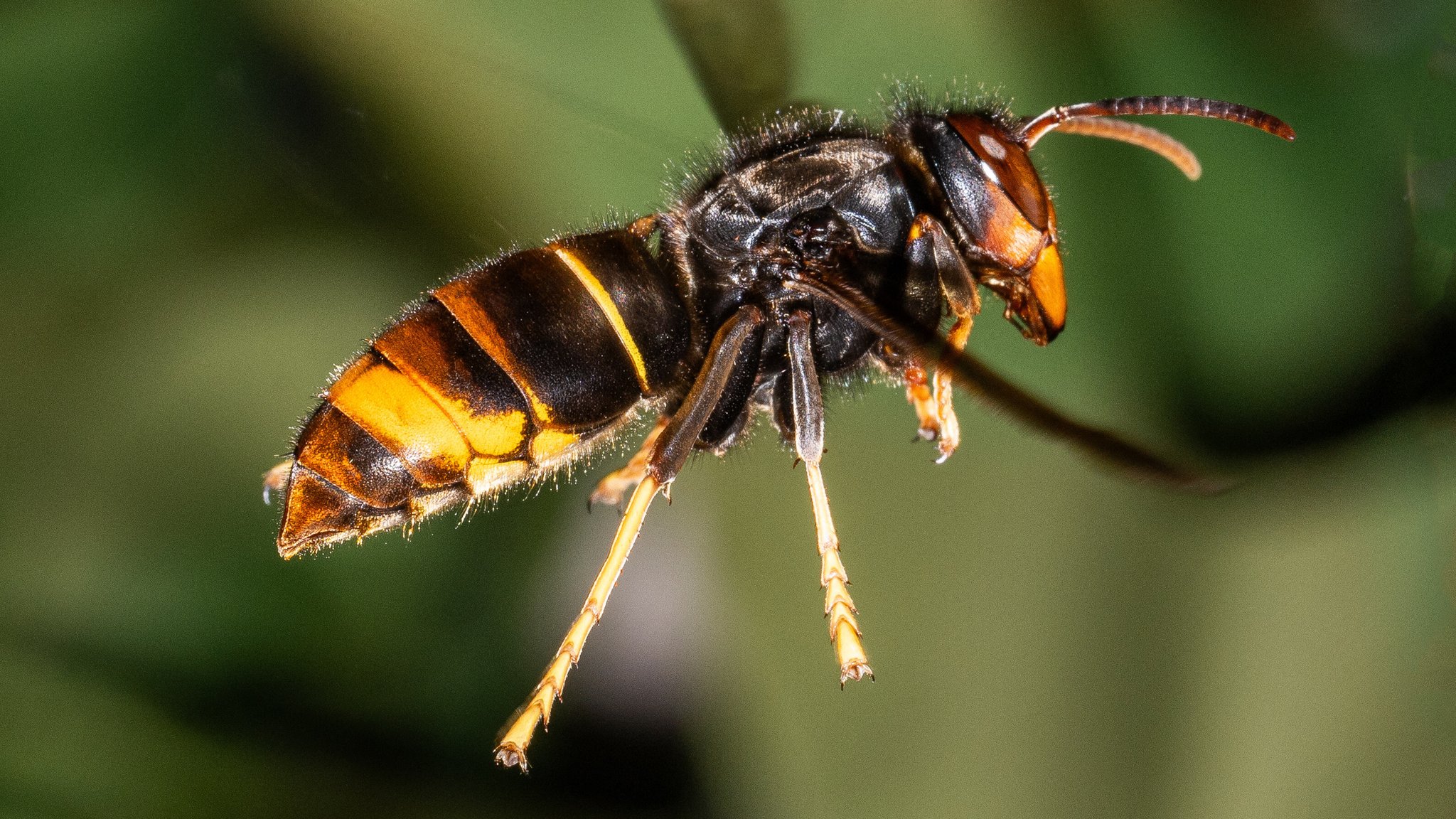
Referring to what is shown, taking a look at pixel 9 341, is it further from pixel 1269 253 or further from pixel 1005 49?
pixel 1269 253

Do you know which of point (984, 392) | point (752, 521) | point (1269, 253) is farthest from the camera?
point (752, 521)

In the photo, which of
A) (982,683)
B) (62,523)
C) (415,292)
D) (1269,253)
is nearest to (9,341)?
(62,523)

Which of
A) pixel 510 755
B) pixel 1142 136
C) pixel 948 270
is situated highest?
pixel 1142 136

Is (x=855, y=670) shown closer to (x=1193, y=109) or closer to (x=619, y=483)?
(x=619, y=483)

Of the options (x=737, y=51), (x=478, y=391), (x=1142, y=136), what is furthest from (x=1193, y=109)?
(x=478, y=391)

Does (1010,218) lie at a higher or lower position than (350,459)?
higher

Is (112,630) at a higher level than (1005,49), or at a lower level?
lower

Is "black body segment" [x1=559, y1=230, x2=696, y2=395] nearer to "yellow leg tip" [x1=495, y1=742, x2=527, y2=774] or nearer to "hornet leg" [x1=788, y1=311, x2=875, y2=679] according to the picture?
"hornet leg" [x1=788, y1=311, x2=875, y2=679]
